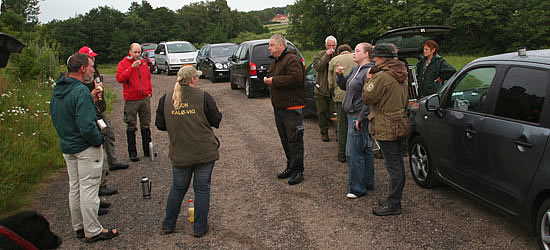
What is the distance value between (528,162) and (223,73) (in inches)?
618

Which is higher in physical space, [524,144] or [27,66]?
[27,66]

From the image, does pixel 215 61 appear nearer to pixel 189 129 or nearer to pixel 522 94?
pixel 189 129

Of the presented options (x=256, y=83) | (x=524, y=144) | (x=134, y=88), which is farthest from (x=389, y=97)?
(x=256, y=83)

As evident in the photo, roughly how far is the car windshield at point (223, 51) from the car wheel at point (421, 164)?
14445mm

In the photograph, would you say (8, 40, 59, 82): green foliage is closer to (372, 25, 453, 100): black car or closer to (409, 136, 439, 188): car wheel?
(372, 25, 453, 100): black car

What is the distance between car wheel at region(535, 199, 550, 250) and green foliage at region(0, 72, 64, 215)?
5963 mm

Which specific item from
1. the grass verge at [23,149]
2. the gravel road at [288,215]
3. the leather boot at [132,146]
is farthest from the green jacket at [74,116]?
the leather boot at [132,146]

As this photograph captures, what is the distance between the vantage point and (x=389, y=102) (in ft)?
15.1

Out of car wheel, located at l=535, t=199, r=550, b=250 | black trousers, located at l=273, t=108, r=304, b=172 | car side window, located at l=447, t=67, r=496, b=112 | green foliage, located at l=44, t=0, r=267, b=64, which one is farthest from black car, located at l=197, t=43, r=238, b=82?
green foliage, located at l=44, t=0, r=267, b=64

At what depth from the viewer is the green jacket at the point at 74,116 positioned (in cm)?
421

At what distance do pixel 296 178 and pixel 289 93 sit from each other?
1.24 meters

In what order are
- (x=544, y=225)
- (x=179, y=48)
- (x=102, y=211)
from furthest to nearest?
1. (x=179, y=48)
2. (x=102, y=211)
3. (x=544, y=225)

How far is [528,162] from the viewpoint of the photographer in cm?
373

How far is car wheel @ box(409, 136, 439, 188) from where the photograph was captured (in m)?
5.54
